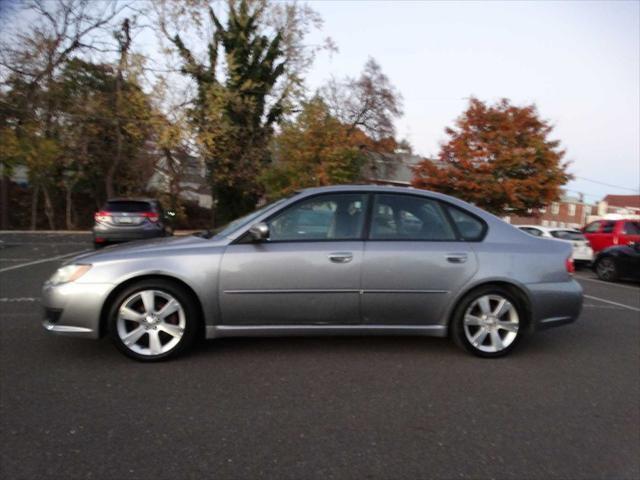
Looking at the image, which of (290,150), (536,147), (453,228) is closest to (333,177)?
(290,150)

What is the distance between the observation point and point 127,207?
468 inches

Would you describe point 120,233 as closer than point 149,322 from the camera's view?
No

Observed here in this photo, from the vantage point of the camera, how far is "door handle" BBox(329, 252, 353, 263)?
421 cm

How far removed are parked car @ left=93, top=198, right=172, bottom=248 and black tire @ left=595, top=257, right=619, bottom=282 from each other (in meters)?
11.0

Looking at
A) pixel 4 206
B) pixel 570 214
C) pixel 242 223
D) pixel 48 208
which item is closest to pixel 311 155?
pixel 48 208

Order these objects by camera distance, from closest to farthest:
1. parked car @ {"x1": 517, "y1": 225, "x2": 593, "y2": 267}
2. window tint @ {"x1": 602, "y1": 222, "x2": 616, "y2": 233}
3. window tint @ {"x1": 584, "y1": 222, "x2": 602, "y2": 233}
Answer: parked car @ {"x1": 517, "y1": 225, "x2": 593, "y2": 267} → window tint @ {"x1": 602, "y1": 222, "x2": 616, "y2": 233} → window tint @ {"x1": 584, "y1": 222, "x2": 602, "y2": 233}

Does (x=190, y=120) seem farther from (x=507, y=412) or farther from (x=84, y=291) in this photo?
(x=507, y=412)

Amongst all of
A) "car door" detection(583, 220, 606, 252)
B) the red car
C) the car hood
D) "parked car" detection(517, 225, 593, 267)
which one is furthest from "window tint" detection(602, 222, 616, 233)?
the car hood

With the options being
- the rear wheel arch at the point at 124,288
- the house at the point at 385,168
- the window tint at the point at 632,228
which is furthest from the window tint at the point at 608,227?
the house at the point at 385,168

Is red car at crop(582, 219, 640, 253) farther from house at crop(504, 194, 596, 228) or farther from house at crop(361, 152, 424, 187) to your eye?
house at crop(504, 194, 596, 228)

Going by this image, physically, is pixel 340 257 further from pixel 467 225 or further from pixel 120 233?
pixel 120 233

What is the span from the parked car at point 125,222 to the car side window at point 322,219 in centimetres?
824

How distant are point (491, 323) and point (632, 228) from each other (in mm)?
12214

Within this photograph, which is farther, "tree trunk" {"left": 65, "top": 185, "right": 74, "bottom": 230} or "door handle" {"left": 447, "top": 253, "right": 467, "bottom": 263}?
"tree trunk" {"left": 65, "top": 185, "right": 74, "bottom": 230}
